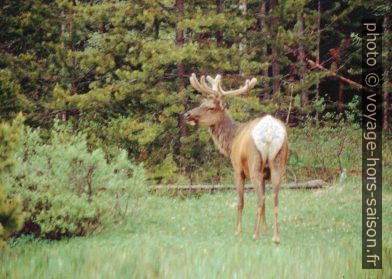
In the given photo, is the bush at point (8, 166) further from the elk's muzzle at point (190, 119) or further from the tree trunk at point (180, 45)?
the tree trunk at point (180, 45)

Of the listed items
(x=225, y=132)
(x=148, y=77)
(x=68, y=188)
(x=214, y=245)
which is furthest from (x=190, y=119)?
(x=148, y=77)

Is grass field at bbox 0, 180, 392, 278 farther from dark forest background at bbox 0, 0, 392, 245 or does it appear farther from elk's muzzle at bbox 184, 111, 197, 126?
dark forest background at bbox 0, 0, 392, 245

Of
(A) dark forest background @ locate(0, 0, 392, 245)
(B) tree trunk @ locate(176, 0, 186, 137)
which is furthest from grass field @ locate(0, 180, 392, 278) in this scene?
(B) tree trunk @ locate(176, 0, 186, 137)

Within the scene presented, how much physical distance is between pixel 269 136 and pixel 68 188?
3.69m

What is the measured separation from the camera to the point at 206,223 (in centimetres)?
1167

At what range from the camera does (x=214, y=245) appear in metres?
8.91

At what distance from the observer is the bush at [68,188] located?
400 inches

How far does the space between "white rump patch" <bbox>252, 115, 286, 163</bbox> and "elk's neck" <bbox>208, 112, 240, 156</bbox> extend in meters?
1.73

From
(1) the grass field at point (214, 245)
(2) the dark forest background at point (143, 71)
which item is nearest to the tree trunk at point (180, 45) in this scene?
(2) the dark forest background at point (143, 71)

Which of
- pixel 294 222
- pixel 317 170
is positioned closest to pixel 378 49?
pixel 317 170

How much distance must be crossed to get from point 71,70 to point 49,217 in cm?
949

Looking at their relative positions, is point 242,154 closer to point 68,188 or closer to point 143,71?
point 68,188

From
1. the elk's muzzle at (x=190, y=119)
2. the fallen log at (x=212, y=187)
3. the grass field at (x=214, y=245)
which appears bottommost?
the grass field at (x=214, y=245)

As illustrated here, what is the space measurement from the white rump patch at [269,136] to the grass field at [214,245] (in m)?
1.43
